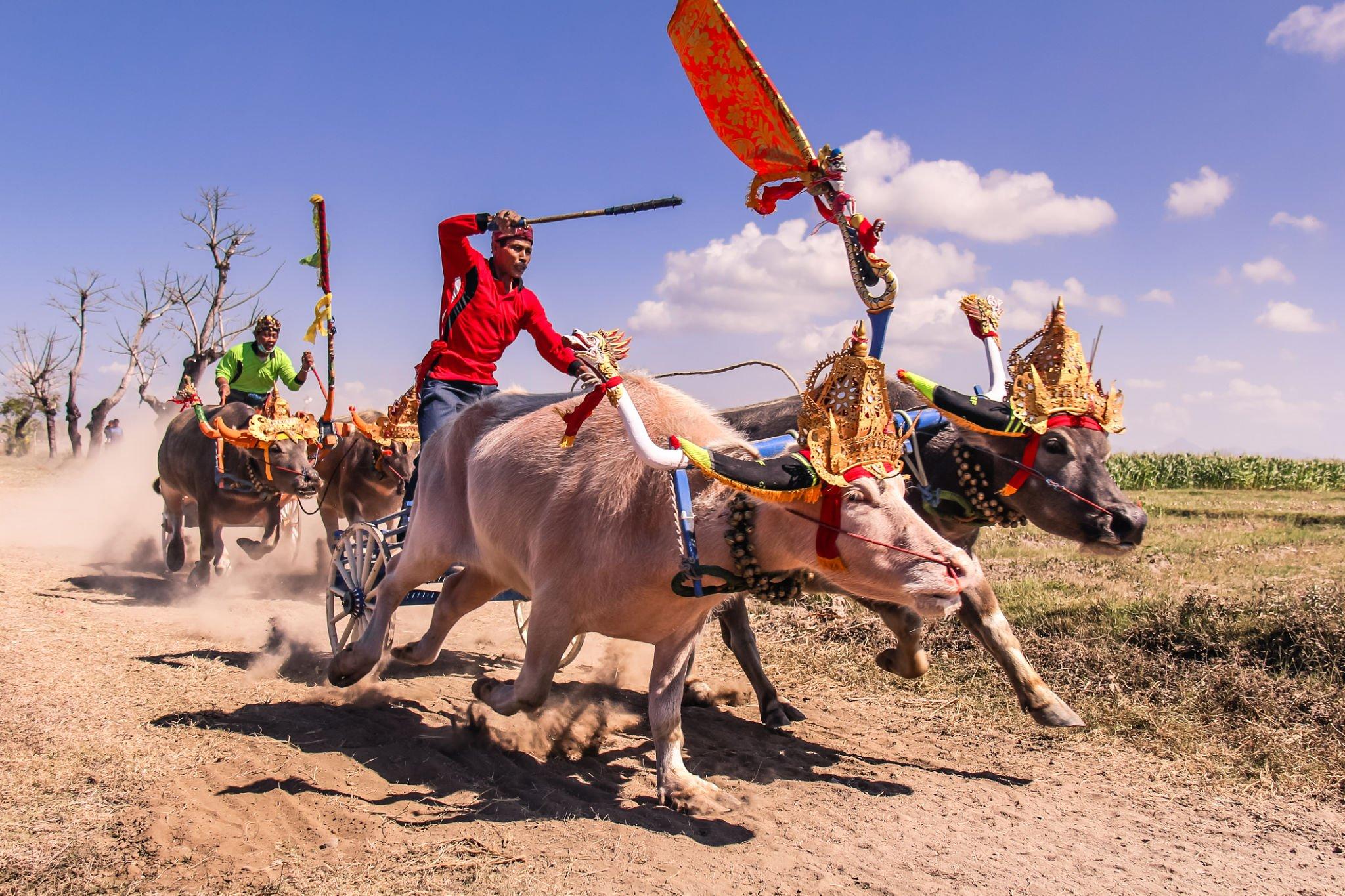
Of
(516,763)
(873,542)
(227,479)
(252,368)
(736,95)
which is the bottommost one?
(516,763)

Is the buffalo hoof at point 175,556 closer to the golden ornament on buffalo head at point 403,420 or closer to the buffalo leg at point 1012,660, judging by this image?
the golden ornament on buffalo head at point 403,420

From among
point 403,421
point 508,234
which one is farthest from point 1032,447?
point 403,421

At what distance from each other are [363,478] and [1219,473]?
2381cm

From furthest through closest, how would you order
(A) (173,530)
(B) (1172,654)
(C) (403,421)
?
(A) (173,530), (C) (403,421), (B) (1172,654)

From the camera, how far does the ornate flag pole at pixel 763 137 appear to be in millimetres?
3998

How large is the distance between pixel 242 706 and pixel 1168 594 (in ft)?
20.5

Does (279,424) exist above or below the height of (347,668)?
above

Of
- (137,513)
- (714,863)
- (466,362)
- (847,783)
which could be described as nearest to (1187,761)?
(847,783)

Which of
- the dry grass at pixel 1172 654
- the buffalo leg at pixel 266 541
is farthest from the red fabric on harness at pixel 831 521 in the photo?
the buffalo leg at pixel 266 541

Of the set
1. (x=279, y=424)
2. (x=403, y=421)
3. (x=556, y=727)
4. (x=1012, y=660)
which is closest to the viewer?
(x=1012, y=660)

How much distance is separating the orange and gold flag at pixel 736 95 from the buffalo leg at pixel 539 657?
2123mm

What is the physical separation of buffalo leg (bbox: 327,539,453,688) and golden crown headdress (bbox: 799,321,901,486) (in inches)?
95.0

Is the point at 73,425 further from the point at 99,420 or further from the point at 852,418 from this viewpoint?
the point at 852,418

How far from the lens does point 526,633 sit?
6051 mm
